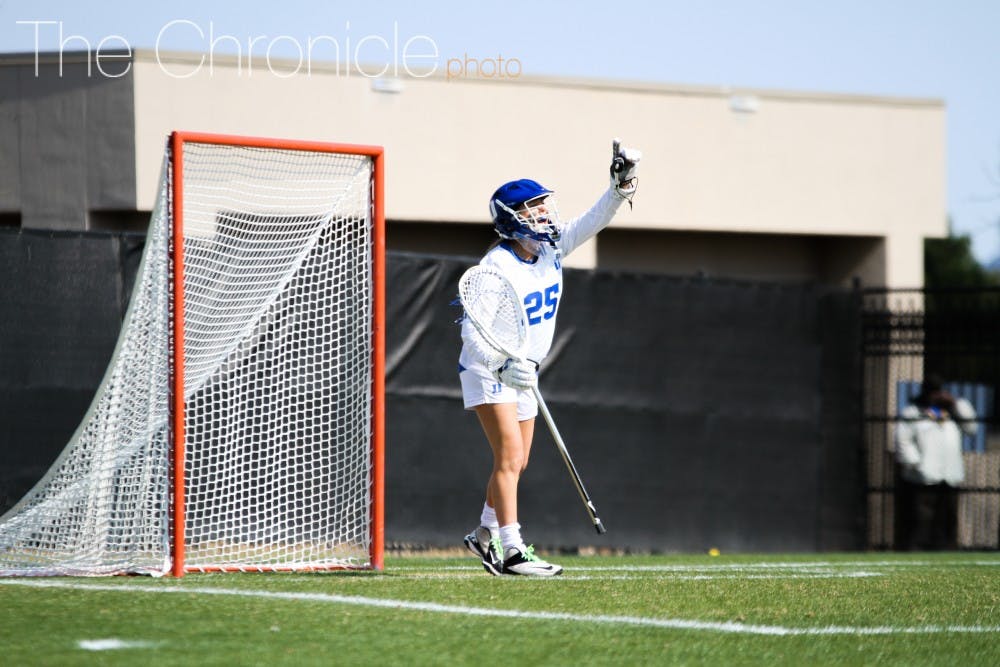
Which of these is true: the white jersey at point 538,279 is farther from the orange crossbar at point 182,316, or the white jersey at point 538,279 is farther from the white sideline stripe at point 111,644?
the white sideline stripe at point 111,644

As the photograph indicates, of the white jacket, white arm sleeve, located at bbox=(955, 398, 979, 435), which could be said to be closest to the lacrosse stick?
the white jacket

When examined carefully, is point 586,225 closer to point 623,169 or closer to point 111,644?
point 623,169

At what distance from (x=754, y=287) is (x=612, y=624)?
25.8ft

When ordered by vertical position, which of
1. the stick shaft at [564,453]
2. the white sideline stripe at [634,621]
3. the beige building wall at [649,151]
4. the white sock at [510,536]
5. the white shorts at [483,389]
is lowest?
the white sideline stripe at [634,621]

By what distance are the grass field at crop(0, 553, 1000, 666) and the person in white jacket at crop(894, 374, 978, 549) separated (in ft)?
21.2

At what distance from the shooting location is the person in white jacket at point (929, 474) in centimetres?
1341

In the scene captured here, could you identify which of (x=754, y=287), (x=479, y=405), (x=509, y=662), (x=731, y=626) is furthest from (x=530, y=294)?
(x=754, y=287)

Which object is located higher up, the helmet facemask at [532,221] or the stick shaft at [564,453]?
the helmet facemask at [532,221]

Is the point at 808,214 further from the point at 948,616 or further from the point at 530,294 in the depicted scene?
the point at 948,616

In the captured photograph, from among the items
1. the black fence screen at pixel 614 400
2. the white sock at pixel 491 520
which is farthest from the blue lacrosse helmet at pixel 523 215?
the black fence screen at pixel 614 400

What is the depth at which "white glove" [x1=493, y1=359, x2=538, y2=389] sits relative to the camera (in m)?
6.73

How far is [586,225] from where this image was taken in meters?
7.34

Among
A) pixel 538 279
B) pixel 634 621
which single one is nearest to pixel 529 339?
pixel 538 279

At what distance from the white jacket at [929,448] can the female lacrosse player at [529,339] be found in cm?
714
